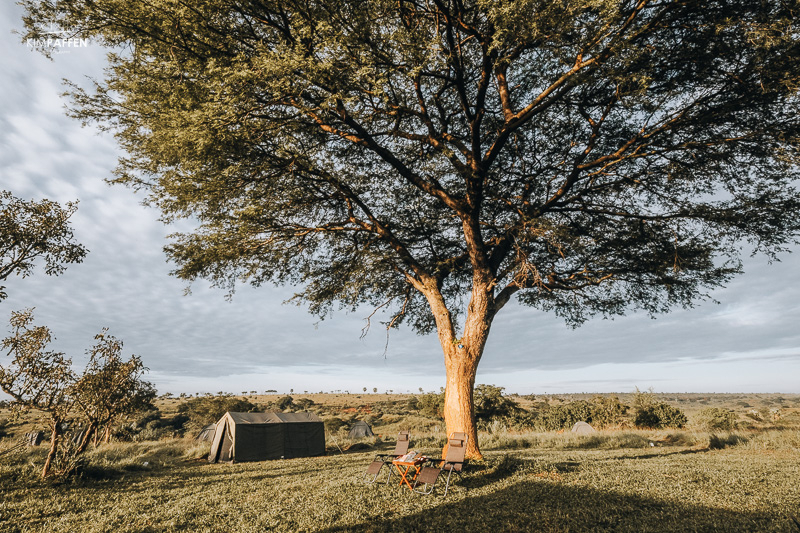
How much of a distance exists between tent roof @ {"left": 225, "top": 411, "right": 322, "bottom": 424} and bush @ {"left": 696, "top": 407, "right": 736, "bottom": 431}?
24.1 meters

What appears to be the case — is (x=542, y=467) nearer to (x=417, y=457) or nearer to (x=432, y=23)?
(x=417, y=457)

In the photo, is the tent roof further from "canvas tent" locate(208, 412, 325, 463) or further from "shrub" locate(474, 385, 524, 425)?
"shrub" locate(474, 385, 524, 425)

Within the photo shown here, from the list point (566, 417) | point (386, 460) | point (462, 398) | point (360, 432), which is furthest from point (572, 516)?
point (566, 417)

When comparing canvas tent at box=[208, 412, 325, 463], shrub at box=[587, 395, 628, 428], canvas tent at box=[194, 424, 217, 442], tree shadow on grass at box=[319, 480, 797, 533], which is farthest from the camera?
shrub at box=[587, 395, 628, 428]

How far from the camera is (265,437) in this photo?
19.4m

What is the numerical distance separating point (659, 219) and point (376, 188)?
8528 mm

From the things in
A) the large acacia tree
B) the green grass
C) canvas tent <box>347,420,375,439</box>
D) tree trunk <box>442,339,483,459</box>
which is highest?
the large acacia tree

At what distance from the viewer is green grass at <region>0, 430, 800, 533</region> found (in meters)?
5.65

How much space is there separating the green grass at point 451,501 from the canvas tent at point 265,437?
7.24 m

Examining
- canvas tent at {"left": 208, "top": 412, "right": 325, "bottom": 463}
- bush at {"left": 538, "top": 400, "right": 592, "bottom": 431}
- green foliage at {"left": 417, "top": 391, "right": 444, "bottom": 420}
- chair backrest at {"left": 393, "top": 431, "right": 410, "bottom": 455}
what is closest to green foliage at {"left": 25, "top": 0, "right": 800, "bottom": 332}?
chair backrest at {"left": 393, "top": 431, "right": 410, "bottom": 455}

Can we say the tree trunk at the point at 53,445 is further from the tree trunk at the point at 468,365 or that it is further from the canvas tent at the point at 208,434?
the canvas tent at the point at 208,434

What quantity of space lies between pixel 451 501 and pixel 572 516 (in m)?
2.04

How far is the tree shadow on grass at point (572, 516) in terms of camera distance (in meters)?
5.27

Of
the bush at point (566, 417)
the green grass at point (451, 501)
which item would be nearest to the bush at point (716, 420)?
the bush at point (566, 417)
